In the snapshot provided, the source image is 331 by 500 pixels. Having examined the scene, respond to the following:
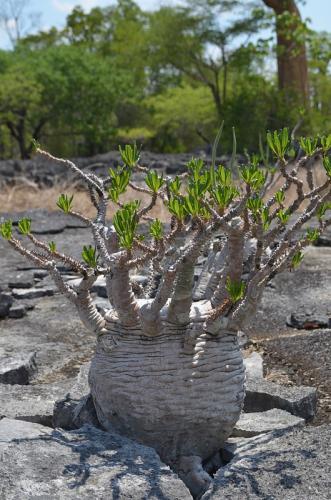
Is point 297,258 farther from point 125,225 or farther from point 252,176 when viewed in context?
point 125,225

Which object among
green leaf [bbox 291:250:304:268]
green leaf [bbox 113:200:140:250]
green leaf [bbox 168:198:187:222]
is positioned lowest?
green leaf [bbox 291:250:304:268]

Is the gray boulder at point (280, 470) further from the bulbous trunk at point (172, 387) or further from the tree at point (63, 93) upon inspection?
the tree at point (63, 93)

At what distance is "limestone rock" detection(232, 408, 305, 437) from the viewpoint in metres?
2.74

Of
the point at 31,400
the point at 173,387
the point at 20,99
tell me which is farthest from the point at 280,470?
the point at 20,99

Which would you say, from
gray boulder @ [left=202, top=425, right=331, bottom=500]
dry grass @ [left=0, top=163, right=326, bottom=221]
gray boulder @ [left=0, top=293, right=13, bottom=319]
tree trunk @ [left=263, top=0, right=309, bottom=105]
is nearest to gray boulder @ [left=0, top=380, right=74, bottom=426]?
gray boulder @ [left=202, top=425, right=331, bottom=500]

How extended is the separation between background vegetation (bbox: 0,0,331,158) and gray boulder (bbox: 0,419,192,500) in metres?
14.7

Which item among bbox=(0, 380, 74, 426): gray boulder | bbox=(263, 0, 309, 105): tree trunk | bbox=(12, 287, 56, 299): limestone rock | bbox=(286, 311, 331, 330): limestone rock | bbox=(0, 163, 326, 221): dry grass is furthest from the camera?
bbox=(263, 0, 309, 105): tree trunk

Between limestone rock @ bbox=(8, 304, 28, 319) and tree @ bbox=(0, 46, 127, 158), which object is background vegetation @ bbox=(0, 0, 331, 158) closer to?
tree @ bbox=(0, 46, 127, 158)

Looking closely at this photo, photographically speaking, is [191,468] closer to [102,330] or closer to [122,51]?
[102,330]

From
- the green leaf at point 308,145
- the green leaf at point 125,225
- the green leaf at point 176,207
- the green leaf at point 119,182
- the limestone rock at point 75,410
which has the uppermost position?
the green leaf at point 308,145

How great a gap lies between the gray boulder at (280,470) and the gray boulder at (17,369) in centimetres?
151

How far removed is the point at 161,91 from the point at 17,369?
1371 inches

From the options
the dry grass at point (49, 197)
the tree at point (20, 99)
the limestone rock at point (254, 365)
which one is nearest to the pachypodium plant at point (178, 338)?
the limestone rock at point (254, 365)

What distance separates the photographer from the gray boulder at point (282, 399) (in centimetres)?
300
